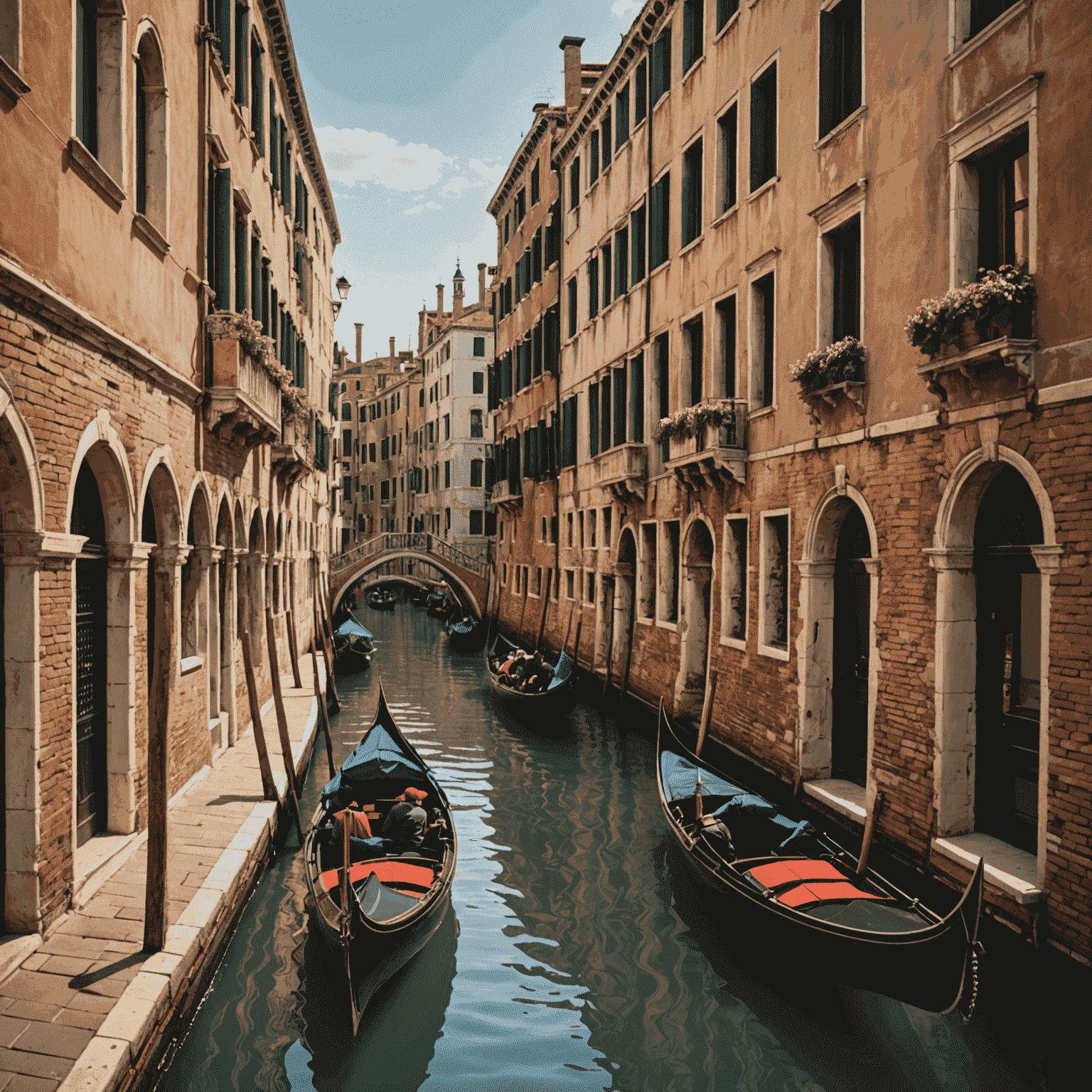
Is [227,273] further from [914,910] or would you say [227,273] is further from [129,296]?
[914,910]

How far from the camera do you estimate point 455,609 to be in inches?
1219

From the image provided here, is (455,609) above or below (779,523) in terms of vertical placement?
below

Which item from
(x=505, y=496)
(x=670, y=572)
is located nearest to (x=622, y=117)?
(x=670, y=572)

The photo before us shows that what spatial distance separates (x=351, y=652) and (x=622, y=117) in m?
11.3

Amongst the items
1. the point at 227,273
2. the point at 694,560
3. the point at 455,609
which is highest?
the point at 227,273

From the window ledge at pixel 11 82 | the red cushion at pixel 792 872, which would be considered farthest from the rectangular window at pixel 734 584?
the window ledge at pixel 11 82

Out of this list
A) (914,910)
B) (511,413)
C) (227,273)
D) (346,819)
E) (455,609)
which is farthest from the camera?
(455,609)

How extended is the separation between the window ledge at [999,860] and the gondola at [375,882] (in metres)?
3.05

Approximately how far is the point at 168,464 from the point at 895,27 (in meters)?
6.03

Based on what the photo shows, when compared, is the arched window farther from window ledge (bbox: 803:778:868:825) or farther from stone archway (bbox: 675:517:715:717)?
stone archway (bbox: 675:517:715:717)

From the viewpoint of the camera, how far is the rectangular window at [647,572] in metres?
13.8

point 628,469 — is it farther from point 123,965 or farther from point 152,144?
point 123,965

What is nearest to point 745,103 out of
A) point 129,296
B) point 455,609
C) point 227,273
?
point 227,273

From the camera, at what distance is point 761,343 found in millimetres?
9797
